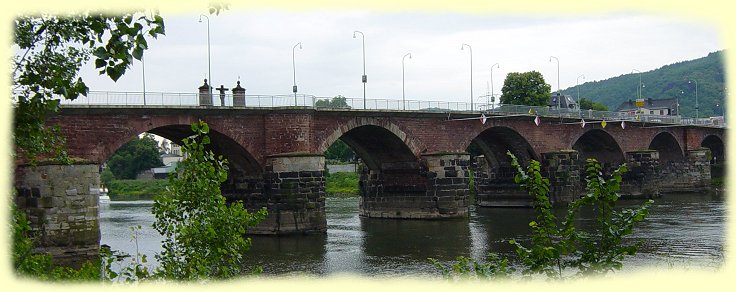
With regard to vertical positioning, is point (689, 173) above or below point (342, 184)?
above

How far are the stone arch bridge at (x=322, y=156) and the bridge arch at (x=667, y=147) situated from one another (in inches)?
272

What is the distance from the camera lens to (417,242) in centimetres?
3891

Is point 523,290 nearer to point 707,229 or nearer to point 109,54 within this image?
point 109,54

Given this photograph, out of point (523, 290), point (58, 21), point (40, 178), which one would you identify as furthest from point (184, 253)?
point (40, 178)

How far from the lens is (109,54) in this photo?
1039 centimetres

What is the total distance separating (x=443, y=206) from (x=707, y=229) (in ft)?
51.3

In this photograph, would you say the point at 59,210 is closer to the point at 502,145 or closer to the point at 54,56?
the point at 54,56

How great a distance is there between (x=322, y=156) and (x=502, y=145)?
24.2 m

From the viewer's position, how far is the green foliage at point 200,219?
13242mm

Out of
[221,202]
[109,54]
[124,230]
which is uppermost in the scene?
[109,54]

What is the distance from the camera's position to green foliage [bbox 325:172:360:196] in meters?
86.9

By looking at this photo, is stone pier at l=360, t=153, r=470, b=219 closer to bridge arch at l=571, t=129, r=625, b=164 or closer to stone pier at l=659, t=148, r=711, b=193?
bridge arch at l=571, t=129, r=625, b=164

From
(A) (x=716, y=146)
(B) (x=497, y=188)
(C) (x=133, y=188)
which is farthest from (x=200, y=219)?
(C) (x=133, y=188)

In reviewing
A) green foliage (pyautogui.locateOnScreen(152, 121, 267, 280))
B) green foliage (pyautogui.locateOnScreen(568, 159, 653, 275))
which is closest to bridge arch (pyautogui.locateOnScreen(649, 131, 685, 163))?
green foliage (pyautogui.locateOnScreen(568, 159, 653, 275))
